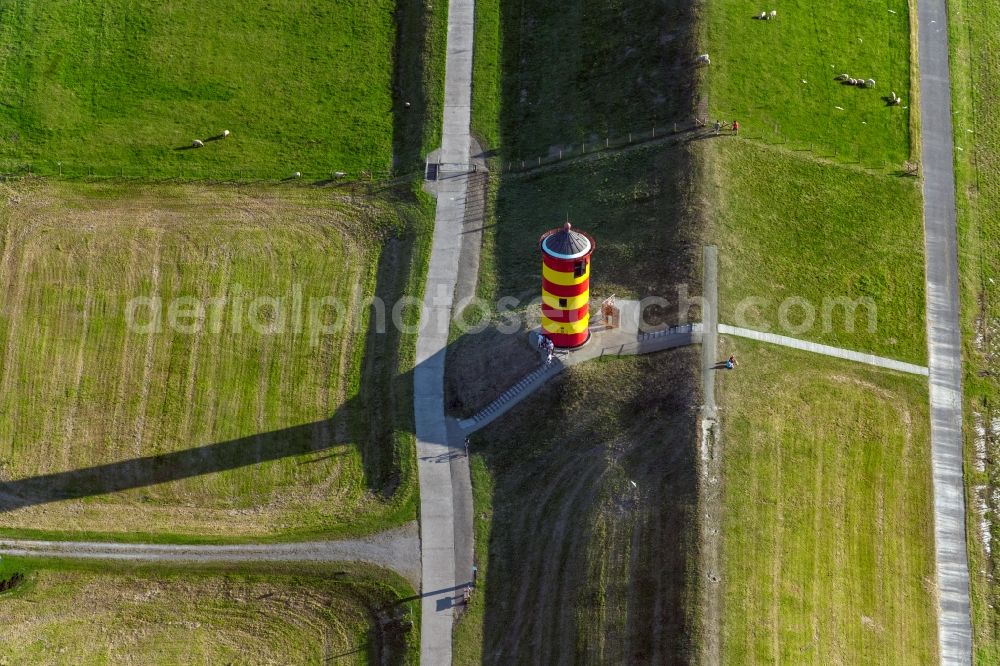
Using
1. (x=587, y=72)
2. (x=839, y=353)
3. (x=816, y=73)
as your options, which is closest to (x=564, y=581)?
(x=839, y=353)

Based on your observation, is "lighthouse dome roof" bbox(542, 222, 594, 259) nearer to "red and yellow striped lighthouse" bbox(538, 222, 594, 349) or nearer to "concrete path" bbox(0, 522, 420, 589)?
"red and yellow striped lighthouse" bbox(538, 222, 594, 349)

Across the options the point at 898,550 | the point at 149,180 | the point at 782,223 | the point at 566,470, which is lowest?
the point at 898,550

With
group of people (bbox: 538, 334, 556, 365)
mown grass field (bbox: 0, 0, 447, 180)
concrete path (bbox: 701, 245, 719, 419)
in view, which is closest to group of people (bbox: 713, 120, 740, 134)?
concrete path (bbox: 701, 245, 719, 419)

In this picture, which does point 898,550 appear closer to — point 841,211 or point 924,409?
point 924,409

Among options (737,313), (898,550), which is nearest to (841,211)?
(737,313)

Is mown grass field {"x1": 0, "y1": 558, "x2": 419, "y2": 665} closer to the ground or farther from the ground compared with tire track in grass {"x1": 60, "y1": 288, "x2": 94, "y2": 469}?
closer to the ground

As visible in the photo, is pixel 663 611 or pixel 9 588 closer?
pixel 663 611

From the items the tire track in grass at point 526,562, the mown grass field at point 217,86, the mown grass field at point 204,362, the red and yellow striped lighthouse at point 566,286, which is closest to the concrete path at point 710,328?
the red and yellow striped lighthouse at point 566,286
